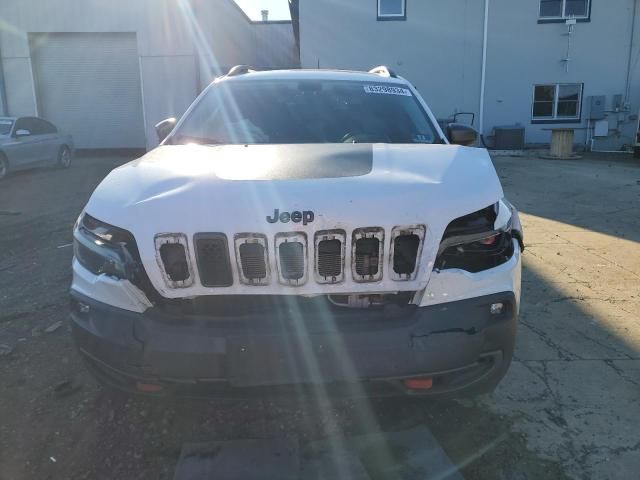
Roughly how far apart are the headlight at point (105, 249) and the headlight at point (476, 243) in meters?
1.31

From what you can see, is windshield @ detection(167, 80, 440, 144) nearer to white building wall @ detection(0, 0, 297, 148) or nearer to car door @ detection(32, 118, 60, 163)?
car door @ detection(32, 118, 60, 163)

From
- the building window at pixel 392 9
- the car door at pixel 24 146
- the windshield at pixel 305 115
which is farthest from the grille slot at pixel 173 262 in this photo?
the building window at pixel 392 9

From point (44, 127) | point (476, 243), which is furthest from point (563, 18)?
point (476, 243)

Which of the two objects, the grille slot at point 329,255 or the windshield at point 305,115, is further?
the windshield at point 305,115

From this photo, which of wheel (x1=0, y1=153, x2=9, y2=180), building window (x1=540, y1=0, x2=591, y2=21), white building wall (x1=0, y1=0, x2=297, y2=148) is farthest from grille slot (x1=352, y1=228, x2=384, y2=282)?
building window (x1=540, y1=0, x2=591, y2=21)

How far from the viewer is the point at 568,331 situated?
382 cm

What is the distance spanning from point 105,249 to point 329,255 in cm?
98

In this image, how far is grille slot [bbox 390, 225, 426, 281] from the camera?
217 centimetres

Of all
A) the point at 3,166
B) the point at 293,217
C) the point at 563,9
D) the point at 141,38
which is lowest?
the point at 3,166

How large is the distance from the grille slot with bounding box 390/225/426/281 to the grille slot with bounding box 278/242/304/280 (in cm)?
38

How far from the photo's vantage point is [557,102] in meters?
17.6

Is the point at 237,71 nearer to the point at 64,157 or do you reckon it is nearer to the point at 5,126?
the point at 5,126

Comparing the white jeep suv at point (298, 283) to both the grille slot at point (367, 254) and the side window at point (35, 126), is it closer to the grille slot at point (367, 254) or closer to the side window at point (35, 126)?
the grille slot at point (367, 254)

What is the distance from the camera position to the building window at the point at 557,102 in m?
17.5
